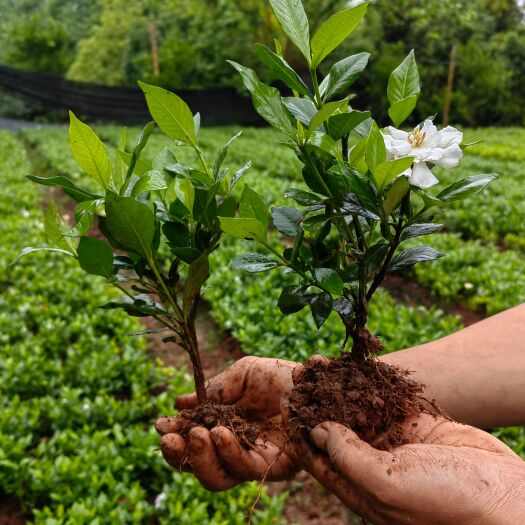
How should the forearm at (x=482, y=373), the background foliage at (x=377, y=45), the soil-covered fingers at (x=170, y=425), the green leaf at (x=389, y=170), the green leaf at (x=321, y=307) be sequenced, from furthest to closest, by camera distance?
the background foliage at (x=377, y=45) < the forearm at (x=482, y=373) < the soil-covered fingers at (x=170, y=425) < the green leaf at (x=321, y=307) < the green leaf at (x=389, y=170)

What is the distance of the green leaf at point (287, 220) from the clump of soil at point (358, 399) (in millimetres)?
340

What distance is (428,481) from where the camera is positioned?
96cm

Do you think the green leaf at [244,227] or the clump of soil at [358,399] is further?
the clump of soil at [358,399]

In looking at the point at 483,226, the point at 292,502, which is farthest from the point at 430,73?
the point at 292,502

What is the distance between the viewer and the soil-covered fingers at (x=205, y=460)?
4.19 ft

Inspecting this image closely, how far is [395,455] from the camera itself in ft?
3.29

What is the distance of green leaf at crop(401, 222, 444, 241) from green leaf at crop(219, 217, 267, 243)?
0.27m

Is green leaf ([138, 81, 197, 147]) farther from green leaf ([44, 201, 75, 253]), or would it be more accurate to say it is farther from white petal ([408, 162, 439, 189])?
white petal ([408, 162, 439, 189])

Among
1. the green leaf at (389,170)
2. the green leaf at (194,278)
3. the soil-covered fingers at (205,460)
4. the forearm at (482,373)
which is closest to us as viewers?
the green leaf at (389,170)

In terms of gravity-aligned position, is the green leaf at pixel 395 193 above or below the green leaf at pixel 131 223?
above

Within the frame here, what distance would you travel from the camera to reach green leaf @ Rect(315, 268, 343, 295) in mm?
1004

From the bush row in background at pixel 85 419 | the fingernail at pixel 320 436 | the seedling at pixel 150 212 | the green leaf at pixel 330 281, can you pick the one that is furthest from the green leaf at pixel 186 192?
the bush row in background at pixel 85 419

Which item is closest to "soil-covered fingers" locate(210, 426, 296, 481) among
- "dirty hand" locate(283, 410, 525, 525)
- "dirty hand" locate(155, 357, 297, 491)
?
"dirty hand" locate(155, 357, 297, 491)

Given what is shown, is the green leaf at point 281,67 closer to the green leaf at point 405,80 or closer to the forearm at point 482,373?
the green leaf at point 405,80
